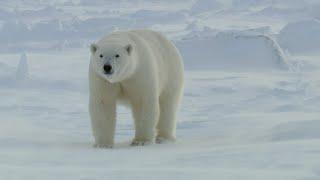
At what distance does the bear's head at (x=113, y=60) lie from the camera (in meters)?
4.53

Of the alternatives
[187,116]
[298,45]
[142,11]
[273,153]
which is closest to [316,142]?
[273,153]

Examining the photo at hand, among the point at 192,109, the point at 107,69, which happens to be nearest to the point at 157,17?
the point at 192,109

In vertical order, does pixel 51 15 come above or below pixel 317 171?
below

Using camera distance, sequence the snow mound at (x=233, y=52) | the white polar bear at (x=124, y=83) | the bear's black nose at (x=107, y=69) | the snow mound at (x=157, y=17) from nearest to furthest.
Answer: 1. the bear's black nose at (x=107, y=69)
2. the white polar bear at (x=124, y=83)
3. the snow mound at (x=233, y=52)
4. the snow mound at (x=157, y=17)

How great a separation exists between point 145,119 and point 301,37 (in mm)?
10019

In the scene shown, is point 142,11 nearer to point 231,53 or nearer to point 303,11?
point 303,11

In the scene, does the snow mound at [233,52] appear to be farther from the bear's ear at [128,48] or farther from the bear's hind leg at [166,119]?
the bear's ear at [128,48]

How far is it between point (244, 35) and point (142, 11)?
11909mm

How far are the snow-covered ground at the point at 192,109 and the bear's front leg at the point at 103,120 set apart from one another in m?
0.12

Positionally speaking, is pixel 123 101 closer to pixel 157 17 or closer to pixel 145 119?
pixel 145 119

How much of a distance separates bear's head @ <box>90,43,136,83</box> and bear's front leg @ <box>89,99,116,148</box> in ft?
0.84

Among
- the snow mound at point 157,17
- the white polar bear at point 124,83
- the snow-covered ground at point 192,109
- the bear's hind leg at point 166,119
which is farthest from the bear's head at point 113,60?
the snow mound at point 157,17

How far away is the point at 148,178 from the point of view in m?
2.59

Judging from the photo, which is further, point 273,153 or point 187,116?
point 187,116
